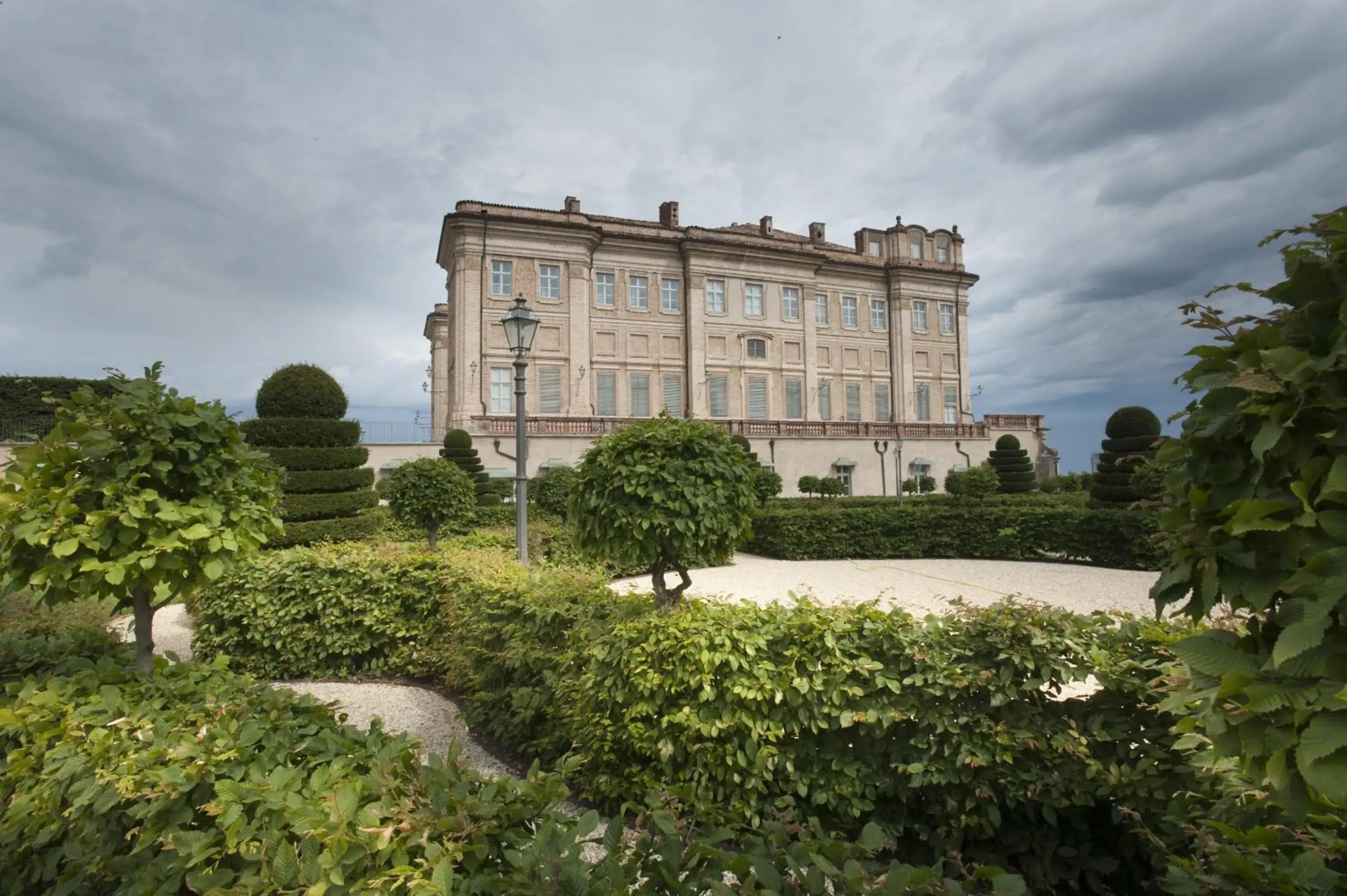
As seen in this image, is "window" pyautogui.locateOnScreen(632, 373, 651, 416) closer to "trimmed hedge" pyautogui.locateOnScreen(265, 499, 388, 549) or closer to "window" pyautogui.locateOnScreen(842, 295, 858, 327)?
"window" pyautogui.locateOnScreen(842, 295, 858, 327)

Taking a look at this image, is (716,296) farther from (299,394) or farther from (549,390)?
(299,394)

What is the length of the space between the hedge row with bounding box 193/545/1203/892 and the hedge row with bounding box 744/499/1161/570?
10525 mm

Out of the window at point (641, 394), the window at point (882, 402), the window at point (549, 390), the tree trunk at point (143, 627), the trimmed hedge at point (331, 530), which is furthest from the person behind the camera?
the window at point (882, 402)

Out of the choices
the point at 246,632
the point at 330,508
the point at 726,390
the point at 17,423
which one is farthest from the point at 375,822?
the point at 726,390

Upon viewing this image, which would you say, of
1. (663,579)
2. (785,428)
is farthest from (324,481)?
(785,428)

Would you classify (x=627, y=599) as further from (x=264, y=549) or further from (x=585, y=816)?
(x=264, y=549)

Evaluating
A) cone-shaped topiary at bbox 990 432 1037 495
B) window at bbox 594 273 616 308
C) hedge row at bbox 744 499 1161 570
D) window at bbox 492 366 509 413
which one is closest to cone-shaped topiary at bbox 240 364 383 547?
hedge row at bbox 744 499 1161 570

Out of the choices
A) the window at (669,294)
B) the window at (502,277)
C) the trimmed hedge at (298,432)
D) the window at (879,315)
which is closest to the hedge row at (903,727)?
the trimmed hedge at (298,432)

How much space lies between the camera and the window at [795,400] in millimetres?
37875

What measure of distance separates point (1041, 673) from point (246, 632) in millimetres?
7775

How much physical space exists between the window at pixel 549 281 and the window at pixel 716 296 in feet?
27.0

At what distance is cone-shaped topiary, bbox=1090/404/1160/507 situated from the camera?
50.3ft

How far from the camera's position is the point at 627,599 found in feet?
16.4

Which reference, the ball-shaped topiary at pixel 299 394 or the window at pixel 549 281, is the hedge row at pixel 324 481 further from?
the window at pixel 549 281
